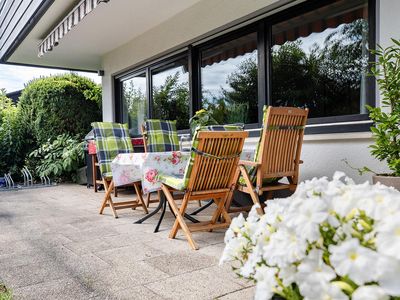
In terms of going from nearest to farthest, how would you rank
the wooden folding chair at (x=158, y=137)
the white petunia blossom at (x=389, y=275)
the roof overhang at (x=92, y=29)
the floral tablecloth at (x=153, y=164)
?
1. the white petunia blossom at (x=389, y=275)
2. the floral tablecloth at (x=153, y=164)
3. the wooden folding chair at (x=158, y=137)
4. the roof overhang at (x=92, y=29)

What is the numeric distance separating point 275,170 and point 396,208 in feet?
7.64

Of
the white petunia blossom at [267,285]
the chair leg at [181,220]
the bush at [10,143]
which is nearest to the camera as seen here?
the white petunia blossom at [267,285]

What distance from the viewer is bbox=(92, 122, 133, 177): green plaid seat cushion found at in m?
4.10

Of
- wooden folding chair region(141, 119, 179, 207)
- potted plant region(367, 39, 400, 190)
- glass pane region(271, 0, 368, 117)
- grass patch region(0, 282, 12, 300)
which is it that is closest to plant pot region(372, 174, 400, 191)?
potted plant region(367, 39, 400, 190)

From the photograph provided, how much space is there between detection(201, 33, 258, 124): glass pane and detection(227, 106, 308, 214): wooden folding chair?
4.64ft

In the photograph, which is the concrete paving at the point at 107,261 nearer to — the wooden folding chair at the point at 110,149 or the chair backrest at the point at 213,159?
the wooden folding chair at the point at 110,149

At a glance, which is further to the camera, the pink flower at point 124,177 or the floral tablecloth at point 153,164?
the pink flower at point 124,177

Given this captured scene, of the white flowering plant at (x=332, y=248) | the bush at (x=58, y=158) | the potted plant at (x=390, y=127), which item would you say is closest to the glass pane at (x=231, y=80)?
the potted plant at (x=390, y=127)

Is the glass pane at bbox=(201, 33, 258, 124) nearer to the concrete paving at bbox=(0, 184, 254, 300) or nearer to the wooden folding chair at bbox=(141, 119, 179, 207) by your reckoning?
the wooden folding chair at bbox=(141, 119, 179, 207)

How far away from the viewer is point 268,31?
4301 mm

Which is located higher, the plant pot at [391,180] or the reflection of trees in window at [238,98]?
the reflection of trees in window at [238,98]

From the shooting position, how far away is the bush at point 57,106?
313 inches

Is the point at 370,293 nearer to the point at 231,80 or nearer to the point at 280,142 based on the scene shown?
the point at 280,142

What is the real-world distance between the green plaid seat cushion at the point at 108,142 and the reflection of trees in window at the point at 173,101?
162 centimetres
